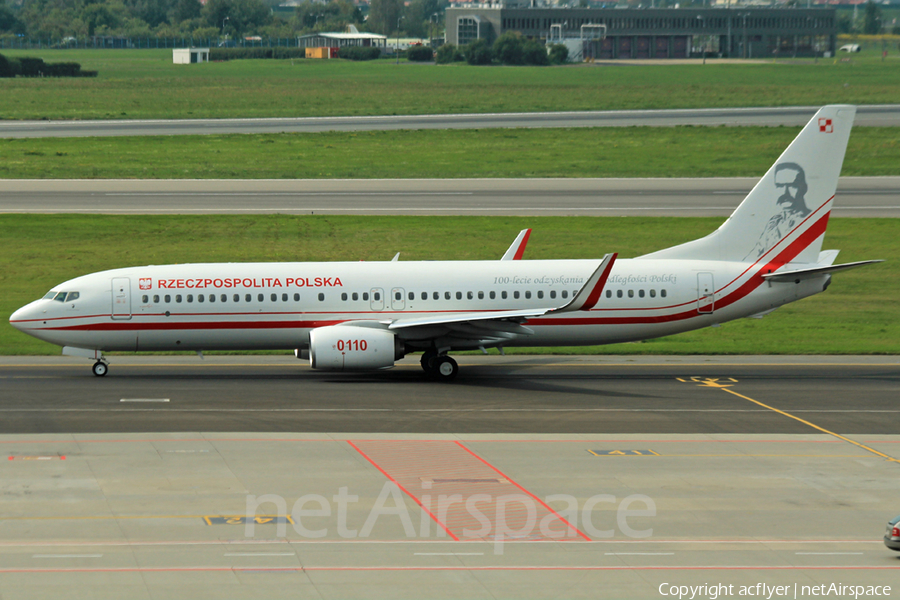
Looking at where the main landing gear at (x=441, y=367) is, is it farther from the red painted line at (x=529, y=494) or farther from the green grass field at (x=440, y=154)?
the green grass field at (x=440, y=154)

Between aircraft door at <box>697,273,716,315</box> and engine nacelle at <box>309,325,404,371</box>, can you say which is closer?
engine nacelle at <box>309,325,404,371</box>

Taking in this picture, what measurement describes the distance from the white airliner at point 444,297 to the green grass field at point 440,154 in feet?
141

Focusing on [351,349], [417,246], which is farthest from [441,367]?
[417,246]

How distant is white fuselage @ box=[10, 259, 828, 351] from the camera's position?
119ft

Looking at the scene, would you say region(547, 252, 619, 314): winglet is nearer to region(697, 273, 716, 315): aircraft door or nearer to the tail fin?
region(697, 273, 716, 315): aircraft door

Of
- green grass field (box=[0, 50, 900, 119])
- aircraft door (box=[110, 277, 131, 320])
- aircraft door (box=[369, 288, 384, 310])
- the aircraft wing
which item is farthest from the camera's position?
green grass field (box=[0, 50, 900, 119])

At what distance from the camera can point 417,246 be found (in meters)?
57.5

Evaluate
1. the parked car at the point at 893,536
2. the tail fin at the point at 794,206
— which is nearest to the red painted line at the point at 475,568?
the parked car at the point at 893,536

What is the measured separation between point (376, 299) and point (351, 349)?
2.72 metres

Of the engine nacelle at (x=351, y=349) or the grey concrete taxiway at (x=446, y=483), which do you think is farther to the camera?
the engine nacelle at (x=351, y=349)

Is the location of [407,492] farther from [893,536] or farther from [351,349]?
[351,349]

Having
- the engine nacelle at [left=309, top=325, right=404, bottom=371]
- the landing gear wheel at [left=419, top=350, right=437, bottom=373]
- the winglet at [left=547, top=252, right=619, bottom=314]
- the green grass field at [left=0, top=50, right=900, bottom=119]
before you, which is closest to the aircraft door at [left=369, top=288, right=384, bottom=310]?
the engine nacelle at [left=309, top=325, right=404, bottom=371]

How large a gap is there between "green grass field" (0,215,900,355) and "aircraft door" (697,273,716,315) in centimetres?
586

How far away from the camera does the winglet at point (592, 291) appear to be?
33.0 m
